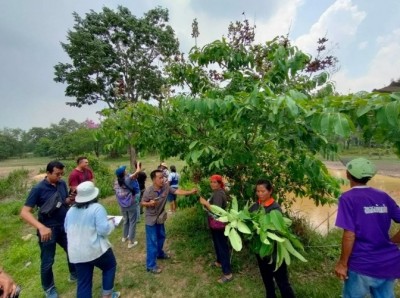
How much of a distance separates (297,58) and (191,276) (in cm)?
357

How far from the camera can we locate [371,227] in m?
2.17

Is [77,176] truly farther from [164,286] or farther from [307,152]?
[307,152]

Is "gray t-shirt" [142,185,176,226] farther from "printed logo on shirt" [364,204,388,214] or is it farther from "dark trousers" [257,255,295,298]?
"printed logo on shirt" [364,204,388,214]

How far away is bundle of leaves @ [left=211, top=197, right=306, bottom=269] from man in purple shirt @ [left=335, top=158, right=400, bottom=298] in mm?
466

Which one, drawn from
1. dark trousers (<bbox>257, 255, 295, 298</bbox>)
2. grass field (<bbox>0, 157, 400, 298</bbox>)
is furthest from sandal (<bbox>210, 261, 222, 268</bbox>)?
dark trousers (<bbox>257, 255, 295, 298</bbox>)

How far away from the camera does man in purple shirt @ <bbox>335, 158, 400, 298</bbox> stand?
218 centimetres

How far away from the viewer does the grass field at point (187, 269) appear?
148 inches

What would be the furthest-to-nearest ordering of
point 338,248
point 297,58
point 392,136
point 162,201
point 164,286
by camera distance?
point 338,248 → point 162,201 → point 164,286 → point 297,58 → point 392,136

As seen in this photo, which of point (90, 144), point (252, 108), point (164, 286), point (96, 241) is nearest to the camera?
point (252, 108)

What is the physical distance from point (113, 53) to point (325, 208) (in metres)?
12.1

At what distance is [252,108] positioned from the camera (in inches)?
93.4

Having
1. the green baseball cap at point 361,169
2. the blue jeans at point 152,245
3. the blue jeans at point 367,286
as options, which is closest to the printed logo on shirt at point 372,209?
the green baseball cap at point 361,169

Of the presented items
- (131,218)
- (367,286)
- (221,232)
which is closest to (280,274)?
(367,286)

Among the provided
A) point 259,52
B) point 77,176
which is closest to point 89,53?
point 77,176
